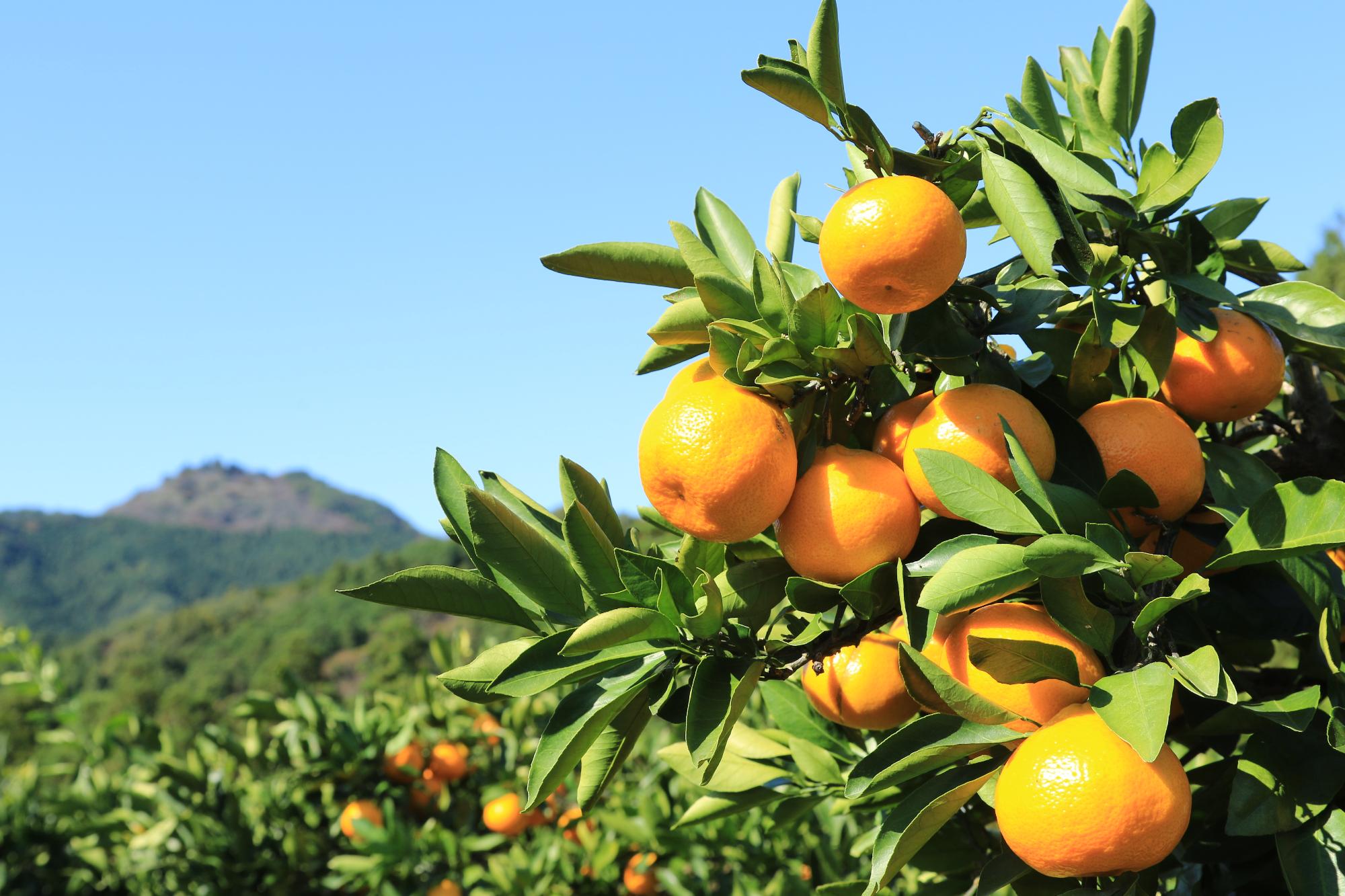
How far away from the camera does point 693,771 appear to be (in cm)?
122

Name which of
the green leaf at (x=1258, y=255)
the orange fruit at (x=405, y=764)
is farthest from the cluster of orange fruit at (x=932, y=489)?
the orange fruit at (x=405, y=764)

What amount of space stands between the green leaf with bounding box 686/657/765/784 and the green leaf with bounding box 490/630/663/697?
0.06m

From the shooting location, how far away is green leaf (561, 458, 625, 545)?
98 cm

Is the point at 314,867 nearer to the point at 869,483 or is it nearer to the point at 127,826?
the point at 127,826

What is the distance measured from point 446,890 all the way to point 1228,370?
207cm

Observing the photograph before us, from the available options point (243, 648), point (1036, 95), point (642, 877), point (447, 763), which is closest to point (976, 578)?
point (1036, 95)

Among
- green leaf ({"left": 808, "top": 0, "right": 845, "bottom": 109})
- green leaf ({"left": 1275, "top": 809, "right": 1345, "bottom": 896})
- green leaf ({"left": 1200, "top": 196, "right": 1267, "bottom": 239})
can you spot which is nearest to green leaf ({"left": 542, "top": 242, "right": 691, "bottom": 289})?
green leaf ({"left": 808, "top": 0, "right": 845, "bottom": 109})

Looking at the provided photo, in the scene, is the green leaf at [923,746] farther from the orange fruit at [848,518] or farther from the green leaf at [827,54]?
the green leaf at [827,54]

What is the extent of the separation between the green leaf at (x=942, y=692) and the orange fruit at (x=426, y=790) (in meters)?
2.06

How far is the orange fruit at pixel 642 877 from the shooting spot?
2367 millimetres

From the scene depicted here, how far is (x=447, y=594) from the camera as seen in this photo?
3.00 ft

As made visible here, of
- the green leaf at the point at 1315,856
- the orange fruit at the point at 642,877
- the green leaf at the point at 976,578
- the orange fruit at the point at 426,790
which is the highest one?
the green leaf at the point at 976,578

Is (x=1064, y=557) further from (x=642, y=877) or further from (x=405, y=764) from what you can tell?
(x=405, y=764)

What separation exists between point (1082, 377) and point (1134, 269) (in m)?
0.18
